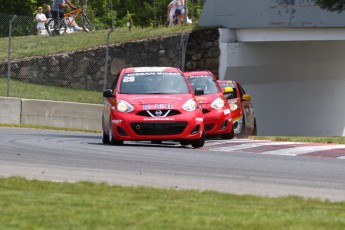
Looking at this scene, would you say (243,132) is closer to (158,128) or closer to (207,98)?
(207,98)

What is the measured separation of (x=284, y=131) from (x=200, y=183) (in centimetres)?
2531

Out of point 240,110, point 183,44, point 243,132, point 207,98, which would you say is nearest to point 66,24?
point 183,44

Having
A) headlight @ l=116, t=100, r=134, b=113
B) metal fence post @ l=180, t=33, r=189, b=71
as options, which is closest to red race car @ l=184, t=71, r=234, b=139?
headlight @ l=116, t=100, r=134, b=113

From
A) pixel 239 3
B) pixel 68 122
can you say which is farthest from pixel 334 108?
pixel 68 122

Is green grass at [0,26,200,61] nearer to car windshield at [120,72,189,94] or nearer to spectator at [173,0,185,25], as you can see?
spectator at [173,0,185,25]

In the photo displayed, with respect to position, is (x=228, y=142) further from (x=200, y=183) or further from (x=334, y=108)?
(x=334, y=108)

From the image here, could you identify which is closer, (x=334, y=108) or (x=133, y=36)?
(x=133, y=36)

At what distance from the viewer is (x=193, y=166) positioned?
15.1m

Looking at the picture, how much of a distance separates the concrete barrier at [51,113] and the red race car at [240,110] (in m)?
5.62

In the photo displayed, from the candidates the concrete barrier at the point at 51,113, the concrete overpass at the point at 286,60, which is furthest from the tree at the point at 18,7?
the concrete barrier at the point at 51,113

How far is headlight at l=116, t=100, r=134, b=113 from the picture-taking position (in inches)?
767

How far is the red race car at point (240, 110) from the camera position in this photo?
2539cm

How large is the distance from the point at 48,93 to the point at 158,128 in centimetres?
1382

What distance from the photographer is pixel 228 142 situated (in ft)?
71.6
